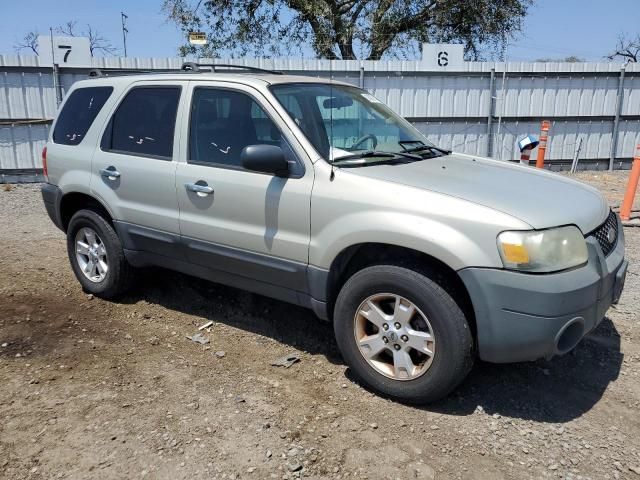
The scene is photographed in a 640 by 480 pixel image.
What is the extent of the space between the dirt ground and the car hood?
43.9 inches

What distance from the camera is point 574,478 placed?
271cm

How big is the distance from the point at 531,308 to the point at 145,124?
125 inches

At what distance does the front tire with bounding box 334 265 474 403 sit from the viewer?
9.96ft

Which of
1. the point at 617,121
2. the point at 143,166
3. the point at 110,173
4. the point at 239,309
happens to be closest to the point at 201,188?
the point at 143,166

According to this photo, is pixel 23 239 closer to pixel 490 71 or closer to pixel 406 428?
pixel 406 428

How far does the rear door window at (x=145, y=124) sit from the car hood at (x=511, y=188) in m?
1.64

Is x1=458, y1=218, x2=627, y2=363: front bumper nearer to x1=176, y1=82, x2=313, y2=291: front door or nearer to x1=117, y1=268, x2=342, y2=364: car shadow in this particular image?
x1=176, y1=82, x2=313, y2=291: front door

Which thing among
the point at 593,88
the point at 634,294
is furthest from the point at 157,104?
the point at 593,88

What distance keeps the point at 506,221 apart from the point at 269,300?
2.57 metres

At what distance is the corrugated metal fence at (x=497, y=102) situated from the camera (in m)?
11.3

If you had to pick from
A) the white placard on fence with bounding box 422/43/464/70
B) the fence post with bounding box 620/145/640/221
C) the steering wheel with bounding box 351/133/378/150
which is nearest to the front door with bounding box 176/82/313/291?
the steering wheel with bounding box 351/133/378/150

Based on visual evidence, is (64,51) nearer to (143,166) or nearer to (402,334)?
(143,166)

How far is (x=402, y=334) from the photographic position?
322cm

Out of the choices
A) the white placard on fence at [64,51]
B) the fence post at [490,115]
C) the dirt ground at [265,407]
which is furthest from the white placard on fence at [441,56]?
the dirt ground at [265,407]
